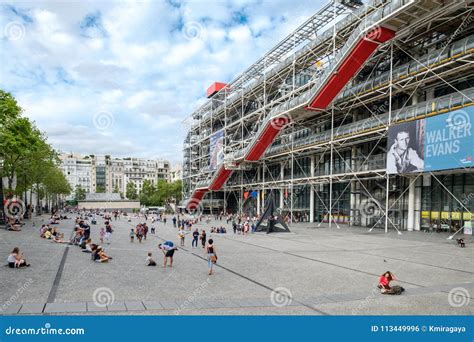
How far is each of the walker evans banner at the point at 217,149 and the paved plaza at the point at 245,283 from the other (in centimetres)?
3399

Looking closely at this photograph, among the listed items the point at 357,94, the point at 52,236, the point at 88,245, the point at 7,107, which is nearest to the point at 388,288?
the point at 88,245

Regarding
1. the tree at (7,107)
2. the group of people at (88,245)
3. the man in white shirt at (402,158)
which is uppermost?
the tree at (7,107)

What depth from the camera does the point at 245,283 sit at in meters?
10.9

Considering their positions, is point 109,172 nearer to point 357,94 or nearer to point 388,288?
point 357,94

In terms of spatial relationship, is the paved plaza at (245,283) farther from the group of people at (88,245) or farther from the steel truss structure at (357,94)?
the steel truss structure at (357,94)

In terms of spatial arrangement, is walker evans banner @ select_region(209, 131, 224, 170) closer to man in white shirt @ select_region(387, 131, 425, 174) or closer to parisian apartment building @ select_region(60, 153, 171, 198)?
man in white shirt @ select_region(387, 131, 425, 174)

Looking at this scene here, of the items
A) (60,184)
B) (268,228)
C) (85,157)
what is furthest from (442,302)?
(85,157)

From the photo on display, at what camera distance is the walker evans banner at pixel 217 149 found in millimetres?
52094

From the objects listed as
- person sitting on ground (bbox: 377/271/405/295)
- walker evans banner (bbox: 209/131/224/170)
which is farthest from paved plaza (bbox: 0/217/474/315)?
walker evans banner (bbox: 209/131/224/170)

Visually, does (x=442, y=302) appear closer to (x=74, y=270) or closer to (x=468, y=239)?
(x=74, y=270)

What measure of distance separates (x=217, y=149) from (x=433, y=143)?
34.3m

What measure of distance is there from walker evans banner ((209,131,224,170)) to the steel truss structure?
1.17 meters

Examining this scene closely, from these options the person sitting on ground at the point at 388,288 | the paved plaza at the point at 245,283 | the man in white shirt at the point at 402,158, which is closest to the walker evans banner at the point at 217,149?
the man in white shirt at the point at 402,158
